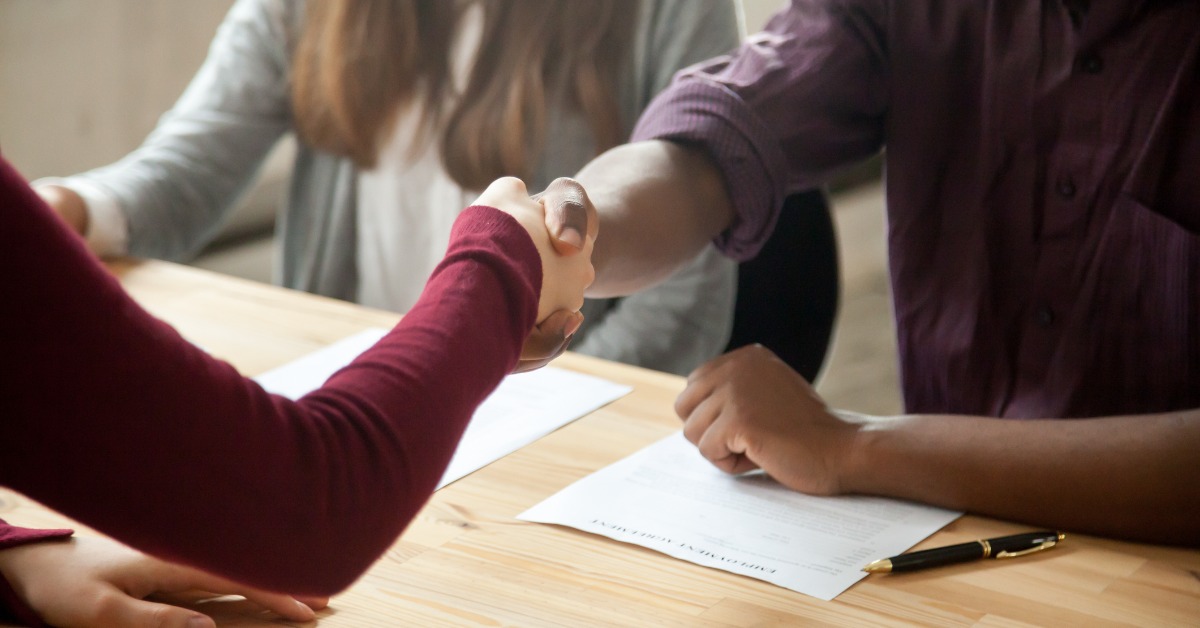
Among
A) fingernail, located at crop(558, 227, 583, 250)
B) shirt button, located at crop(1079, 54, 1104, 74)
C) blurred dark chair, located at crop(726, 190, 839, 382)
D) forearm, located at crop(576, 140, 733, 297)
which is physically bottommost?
blurred dark chair, located at crop(726, 190, 839, 382)

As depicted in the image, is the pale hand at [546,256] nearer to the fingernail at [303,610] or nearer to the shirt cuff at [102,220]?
the fingernail at [303,610]

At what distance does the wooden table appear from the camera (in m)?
0.72

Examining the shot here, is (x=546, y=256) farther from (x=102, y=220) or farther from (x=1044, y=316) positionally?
(x=102, y=220)

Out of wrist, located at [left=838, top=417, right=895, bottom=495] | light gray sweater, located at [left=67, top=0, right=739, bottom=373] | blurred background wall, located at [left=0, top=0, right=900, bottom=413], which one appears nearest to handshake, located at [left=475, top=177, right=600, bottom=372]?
wrist, located at [left=838, top=417, right=895, bottom=495]

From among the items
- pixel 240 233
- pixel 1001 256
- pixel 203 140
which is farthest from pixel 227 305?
pixel 240 233

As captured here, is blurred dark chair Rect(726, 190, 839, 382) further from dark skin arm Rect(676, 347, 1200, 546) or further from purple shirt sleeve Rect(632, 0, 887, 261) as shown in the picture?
dark skin arm Rect(676, 347, 1200, 546)

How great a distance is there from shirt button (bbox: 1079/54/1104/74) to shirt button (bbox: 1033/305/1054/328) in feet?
0.71

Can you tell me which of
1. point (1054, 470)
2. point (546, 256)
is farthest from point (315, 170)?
point (1054, 470)

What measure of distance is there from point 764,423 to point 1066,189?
400 mm

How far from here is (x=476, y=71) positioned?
1603mm

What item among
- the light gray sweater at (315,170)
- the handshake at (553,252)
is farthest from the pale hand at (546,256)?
the light gray sweater at (315,170)

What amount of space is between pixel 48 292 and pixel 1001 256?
35.8 inches

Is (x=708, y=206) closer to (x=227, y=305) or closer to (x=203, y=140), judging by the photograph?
(x=227, y=305)

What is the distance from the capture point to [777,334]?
1.64 metres
